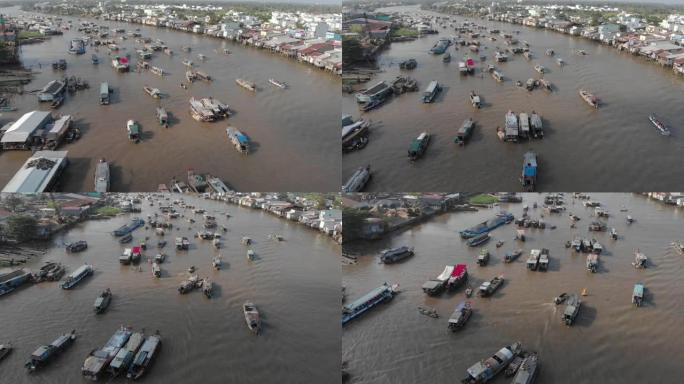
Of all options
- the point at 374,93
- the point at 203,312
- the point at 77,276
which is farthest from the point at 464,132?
the point at 77,276

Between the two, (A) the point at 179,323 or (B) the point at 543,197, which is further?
(B) the point at 543,197

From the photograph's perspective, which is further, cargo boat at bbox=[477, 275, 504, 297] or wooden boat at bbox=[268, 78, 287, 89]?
wooden boat at bbox=[268, 78, 287, 89]

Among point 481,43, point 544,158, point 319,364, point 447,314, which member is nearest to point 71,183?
A: point 319,364

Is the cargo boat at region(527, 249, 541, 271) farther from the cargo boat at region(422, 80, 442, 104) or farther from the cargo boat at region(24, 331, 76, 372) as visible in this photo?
the cargo boat at region(24, 331, 76, 372)

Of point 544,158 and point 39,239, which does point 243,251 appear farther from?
point 544,158

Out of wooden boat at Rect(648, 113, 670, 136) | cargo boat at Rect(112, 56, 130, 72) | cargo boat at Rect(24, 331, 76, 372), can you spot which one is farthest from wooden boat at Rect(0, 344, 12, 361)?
wooden boat at Rect(648, 113, 670, 136)

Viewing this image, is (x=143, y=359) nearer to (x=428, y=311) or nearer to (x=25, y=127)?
(x=428, y=311)
